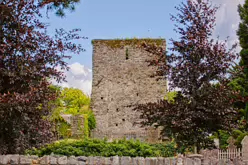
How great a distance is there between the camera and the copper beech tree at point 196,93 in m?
11.9

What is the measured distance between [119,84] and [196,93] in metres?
22.0

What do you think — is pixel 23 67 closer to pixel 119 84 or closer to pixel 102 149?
pixel 102 149

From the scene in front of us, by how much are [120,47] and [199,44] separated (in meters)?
22.4

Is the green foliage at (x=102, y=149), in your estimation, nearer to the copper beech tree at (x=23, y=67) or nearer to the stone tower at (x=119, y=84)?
the copper beech tree at (x=23, y=67)

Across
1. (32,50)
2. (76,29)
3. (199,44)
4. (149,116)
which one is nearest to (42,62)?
(32,50)

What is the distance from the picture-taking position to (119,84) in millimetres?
33875

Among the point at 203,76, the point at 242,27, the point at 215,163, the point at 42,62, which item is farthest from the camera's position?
the point at 242,27

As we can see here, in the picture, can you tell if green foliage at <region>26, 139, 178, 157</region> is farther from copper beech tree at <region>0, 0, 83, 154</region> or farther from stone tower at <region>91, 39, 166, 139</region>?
stone tower at <region>91, 39, 166, 139</region>

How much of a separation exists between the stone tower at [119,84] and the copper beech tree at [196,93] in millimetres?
20469

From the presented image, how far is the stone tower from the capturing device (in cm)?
3322

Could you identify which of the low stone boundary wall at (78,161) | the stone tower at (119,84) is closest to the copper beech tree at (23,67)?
the low stone boundary wall at (78,161)

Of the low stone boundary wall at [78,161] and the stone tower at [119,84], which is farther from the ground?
the stone tower at [119,84]

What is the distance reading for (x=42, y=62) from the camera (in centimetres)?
1016

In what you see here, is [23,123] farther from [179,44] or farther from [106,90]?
[106,90]
